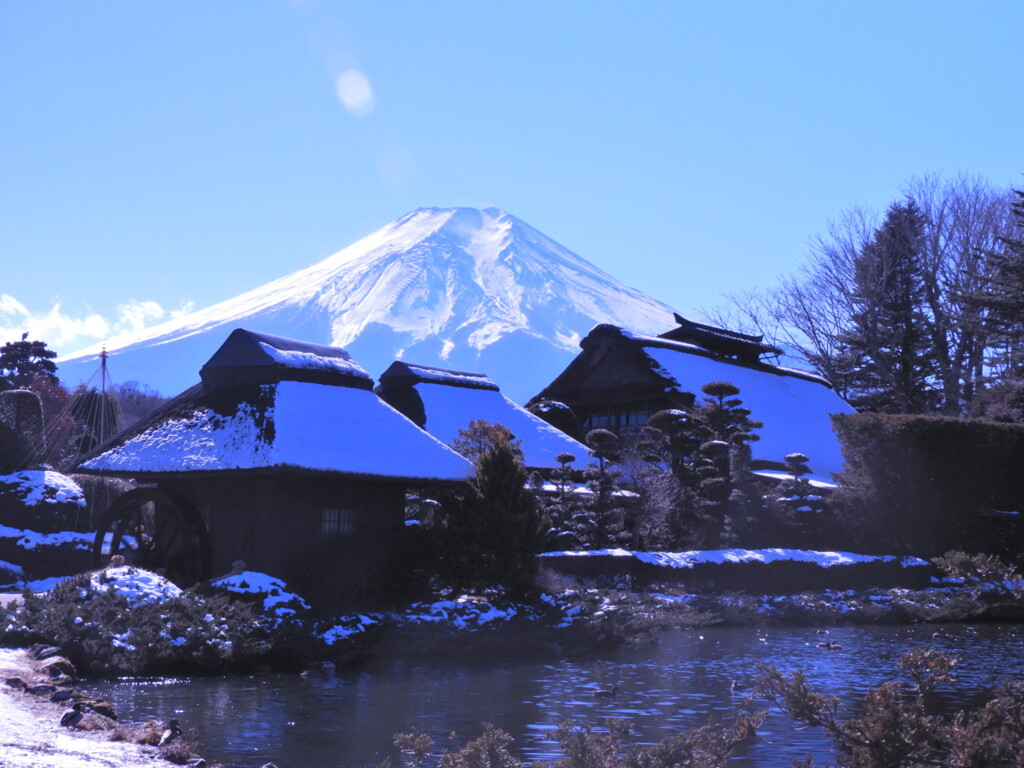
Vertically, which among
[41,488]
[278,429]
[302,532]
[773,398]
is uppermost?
[773,398]

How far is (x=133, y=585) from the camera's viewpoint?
1597 cm

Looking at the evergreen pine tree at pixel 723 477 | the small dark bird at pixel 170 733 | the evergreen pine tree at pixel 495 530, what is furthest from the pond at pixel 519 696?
the evergreen pine tree at pixel 723 477

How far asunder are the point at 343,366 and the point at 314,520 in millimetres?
4115

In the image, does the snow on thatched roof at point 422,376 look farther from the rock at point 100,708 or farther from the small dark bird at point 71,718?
the small dark bird at point 71,718

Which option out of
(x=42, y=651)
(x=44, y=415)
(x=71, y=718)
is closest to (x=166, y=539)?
(x=42, y=651)

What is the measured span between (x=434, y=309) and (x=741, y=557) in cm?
13205

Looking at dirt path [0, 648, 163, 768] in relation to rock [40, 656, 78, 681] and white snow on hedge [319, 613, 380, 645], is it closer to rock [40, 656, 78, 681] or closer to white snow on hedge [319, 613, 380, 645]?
rock [40, 656, 78, 681]

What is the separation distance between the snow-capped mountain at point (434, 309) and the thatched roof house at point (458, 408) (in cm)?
9679

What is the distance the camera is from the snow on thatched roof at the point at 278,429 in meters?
19.1

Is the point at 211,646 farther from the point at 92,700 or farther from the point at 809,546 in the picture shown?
the point at 809,546

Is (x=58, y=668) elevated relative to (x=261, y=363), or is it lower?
lower

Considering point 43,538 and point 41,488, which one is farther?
point 41,488

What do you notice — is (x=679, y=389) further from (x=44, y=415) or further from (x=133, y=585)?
(x=44, y=415)

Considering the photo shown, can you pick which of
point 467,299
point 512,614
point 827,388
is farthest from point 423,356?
point 512,614
